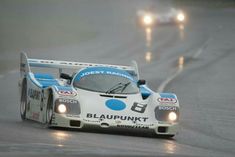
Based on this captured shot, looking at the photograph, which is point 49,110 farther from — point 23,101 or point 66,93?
point 23,101

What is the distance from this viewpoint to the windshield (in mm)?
14195

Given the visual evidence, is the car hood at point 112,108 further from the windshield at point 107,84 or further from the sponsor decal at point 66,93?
the windshield at point 107,84

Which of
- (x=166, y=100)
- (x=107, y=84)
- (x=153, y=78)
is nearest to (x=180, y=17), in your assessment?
(x=153, y=78)

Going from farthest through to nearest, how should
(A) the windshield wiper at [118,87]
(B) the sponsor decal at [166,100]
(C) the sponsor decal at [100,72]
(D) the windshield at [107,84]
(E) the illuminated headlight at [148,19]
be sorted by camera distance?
(E) the illuminated headlight at [148,19]
(C) the sponsor decal at [100,72]
(D) the windshield at [107,84]
(A) the windshield wiper at [118,87]
(B) the sponsor decal at [166,100]

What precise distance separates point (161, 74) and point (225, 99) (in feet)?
20.8

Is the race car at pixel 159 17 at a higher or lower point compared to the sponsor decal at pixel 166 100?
higher

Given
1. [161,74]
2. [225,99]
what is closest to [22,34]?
[161,74]

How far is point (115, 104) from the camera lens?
44.7ft

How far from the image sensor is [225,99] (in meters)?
21.1

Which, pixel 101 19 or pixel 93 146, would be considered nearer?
pixel 93 146

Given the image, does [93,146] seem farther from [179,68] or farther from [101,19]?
[101,19]

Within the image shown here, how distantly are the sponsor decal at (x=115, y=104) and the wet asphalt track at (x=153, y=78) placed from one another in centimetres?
42

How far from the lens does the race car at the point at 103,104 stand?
13.4m

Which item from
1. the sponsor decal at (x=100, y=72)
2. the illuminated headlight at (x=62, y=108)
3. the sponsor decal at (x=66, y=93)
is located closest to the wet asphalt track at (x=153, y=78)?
the illuminated headlight at (x=62, y=108)
